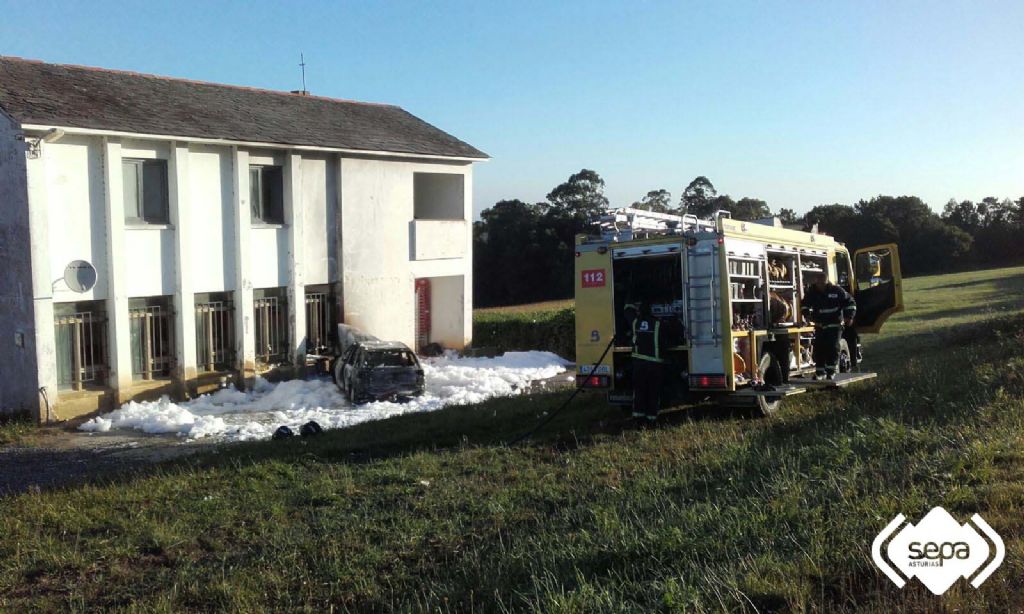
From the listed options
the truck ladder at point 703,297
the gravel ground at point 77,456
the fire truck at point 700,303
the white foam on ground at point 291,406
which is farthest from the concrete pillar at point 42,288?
the truck ladder at point 703,297

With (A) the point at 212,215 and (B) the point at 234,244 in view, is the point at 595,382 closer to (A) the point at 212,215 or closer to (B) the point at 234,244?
(B) the point at 234,244

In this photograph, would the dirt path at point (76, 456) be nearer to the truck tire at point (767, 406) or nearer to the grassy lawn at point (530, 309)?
the truck tire at point (767, 406)

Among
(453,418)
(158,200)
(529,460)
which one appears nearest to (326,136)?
(158,200)

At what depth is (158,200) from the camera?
1862 cm

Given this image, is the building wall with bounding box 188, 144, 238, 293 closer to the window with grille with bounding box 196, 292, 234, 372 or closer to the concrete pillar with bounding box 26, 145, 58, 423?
the window with grille with bounding box 196, 292, 234, 372

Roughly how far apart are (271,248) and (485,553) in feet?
51.9

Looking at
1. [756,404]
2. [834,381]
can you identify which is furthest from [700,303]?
[834,381]

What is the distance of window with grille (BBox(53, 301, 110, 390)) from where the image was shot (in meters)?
17.0

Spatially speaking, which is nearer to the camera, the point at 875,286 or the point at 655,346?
the point at 655,346

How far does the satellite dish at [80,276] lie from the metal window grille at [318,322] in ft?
19.1

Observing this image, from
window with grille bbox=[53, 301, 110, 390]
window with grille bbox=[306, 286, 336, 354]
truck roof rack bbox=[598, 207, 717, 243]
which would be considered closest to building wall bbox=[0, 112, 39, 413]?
window with grille bbox=[53, 301, 110, 390]

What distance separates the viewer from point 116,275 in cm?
1736

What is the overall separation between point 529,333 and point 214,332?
32.4 feet

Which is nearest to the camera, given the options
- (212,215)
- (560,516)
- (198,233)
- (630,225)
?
(560,516)
